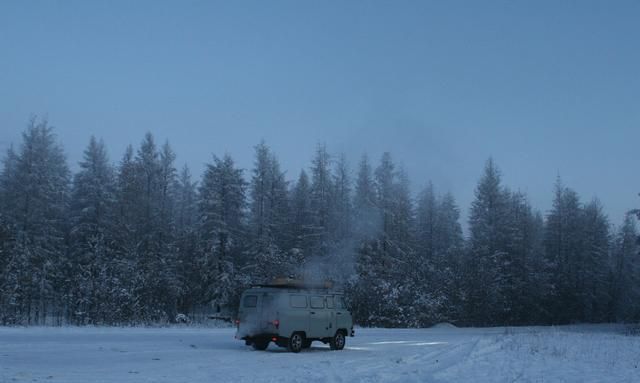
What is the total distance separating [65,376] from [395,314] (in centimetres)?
3727

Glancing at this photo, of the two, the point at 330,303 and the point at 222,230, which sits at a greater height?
the point at 222,230

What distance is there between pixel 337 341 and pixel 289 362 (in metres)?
6.26

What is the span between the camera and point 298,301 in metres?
24.7

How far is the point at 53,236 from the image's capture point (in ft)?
163

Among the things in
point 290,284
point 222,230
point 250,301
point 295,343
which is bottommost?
point 295,343

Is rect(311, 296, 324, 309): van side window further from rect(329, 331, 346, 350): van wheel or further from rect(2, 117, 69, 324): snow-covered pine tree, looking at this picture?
rect(2, 117, 69, 324): snow-covered pine tree

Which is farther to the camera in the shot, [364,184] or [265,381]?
[364,184]

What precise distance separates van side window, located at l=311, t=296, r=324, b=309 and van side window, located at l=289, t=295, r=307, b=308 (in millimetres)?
430

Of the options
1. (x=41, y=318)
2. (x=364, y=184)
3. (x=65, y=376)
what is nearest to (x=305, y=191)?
(x=364, y=184)

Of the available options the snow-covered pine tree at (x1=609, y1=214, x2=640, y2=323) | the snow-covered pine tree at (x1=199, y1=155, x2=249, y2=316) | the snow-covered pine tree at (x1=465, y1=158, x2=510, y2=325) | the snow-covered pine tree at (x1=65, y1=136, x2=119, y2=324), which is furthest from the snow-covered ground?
the snow-covered pine tree at (x1=609, y1=214, x2=640, y2=323)

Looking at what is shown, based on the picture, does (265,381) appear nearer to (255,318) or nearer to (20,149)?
(255,318)

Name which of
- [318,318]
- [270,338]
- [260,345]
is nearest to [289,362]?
[270,338]

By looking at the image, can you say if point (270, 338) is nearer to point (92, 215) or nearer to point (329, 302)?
point (329, 302)

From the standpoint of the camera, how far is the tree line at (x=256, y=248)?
42281mm
